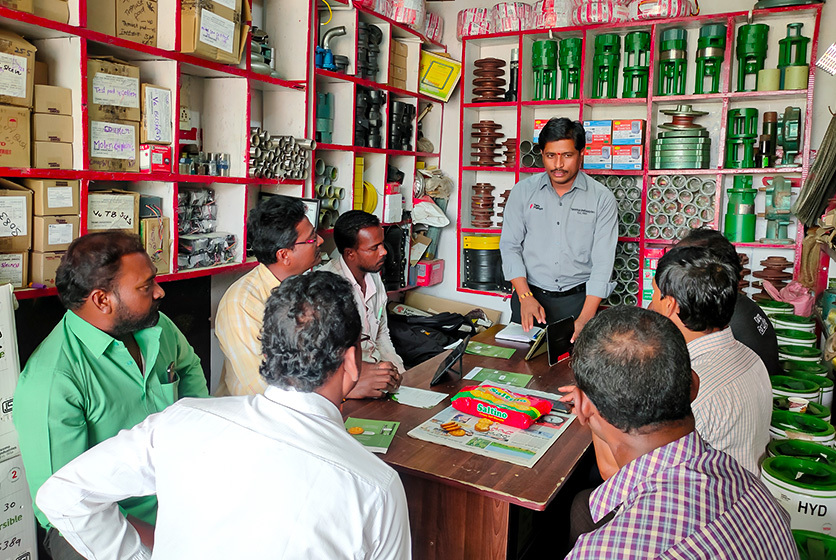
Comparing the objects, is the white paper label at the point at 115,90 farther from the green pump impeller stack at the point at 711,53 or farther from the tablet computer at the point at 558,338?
the green pump impeller stack at the point at 711,53

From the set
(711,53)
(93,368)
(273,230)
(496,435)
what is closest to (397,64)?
(711,53)

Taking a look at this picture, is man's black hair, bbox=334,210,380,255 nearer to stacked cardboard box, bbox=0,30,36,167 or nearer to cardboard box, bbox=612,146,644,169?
stacked cardboard box, bbox=0,30,36,167

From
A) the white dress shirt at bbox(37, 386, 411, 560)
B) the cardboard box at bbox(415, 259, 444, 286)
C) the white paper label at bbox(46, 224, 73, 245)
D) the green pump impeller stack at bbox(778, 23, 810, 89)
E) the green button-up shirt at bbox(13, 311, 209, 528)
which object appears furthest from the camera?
the cardboard box at bbox(415, 259, 444, 286)

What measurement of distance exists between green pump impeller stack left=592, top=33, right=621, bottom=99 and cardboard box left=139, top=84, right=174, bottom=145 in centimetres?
301

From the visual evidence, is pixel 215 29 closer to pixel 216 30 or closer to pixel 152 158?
pixel 216 30

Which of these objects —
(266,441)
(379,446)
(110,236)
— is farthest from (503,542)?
(110,236)

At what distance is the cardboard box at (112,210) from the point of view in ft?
9.00

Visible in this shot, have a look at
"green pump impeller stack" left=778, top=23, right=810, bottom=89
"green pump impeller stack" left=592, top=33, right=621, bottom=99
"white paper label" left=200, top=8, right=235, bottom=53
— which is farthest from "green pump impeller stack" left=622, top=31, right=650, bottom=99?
"white paper label" left=200, top=8, right=235, bottom=53

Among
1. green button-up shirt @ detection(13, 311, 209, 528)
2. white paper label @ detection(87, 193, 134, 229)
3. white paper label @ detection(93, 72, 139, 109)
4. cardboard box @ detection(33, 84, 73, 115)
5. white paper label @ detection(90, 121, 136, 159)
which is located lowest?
green button-up shirt @ detection(13, 311, 209, 528)

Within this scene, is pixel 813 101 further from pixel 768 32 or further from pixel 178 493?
pixel 178 493

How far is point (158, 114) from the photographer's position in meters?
2.99

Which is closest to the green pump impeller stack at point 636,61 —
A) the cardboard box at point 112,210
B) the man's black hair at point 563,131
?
the man's black hair at point 563,131

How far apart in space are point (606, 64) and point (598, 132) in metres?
0.48

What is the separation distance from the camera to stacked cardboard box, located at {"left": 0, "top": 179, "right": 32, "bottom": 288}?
2.42m
